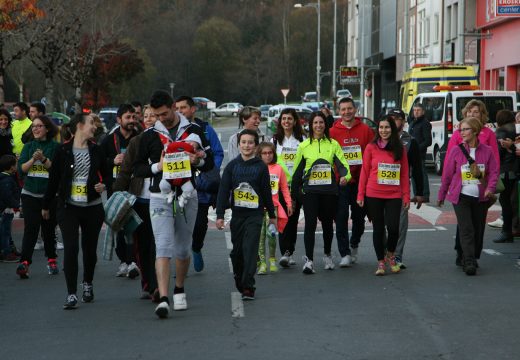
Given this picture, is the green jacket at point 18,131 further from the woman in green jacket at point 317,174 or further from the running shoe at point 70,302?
the running shoe at point 70,302

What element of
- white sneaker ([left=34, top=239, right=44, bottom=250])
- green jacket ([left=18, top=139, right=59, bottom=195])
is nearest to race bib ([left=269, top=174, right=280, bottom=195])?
green jacket ([left=18, top=139, right=59, bottom=195])

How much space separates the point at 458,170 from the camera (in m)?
12.0

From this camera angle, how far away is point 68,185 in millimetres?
10031

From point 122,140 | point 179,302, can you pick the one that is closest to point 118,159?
point 122,140

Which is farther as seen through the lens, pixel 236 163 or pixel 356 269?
pixel 356 269

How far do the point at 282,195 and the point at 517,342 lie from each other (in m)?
4.42

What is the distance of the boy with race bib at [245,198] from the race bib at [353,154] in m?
2.17

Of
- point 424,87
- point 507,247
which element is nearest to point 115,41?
point 424,87

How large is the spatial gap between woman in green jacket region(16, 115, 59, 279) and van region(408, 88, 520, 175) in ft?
51.5

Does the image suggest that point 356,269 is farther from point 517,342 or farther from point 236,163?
point 517,342

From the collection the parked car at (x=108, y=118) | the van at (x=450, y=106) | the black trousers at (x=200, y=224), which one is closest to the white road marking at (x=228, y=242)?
the black trousers at (x=200, y=224)

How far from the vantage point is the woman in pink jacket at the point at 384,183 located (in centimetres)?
1173

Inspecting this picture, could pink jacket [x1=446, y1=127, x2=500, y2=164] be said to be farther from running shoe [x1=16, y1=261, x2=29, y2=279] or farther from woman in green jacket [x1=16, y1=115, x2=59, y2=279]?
running shoe [x1=16, y1=261, x2=29, y2=279]

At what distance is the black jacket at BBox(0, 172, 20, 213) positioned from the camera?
13242 millimetres
